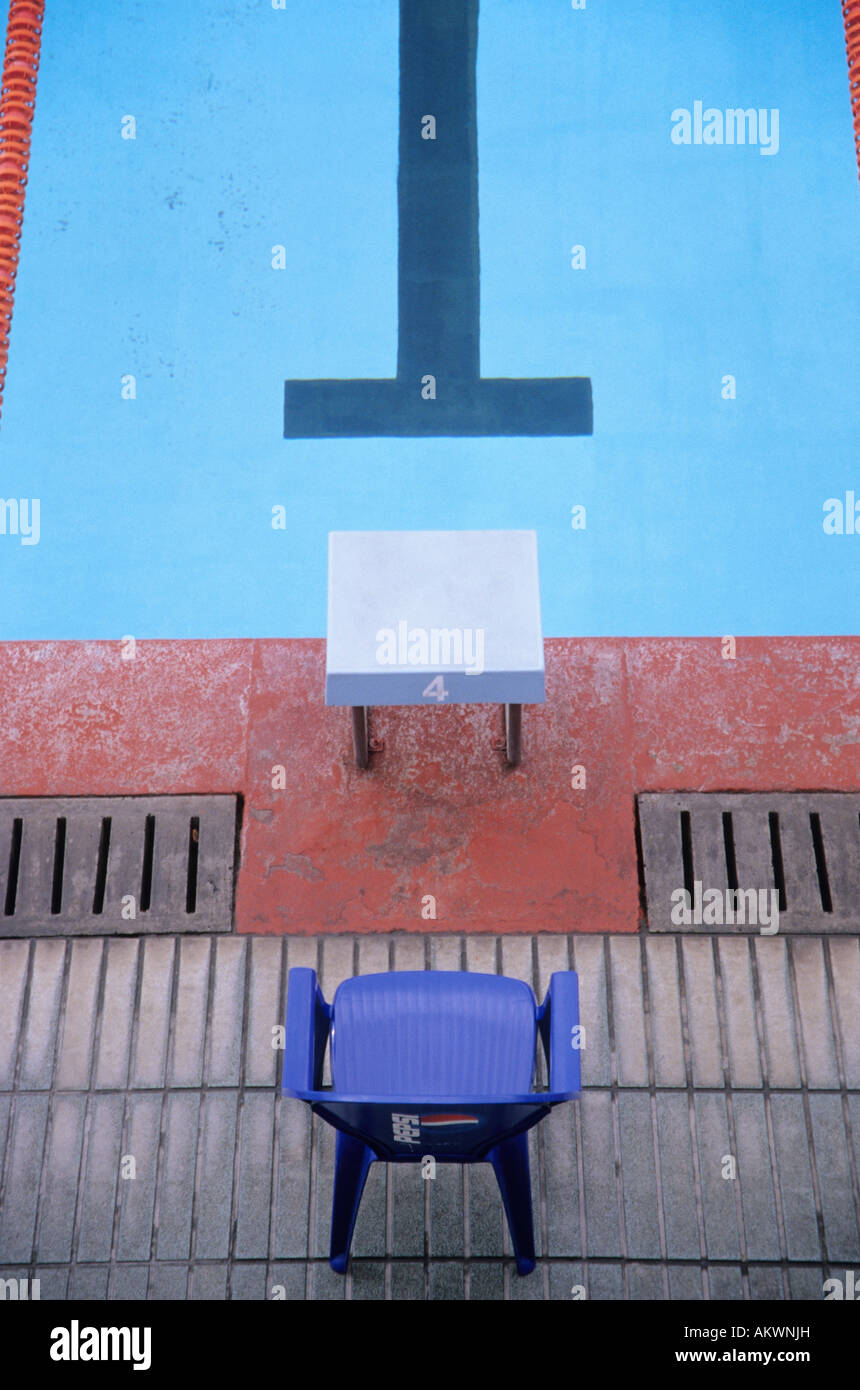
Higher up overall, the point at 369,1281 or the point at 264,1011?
the point at 264,1011

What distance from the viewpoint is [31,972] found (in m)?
2.97

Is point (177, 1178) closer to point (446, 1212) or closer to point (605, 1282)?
point (446, 1212)

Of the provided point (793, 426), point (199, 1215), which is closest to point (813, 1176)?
point (199, 1215)

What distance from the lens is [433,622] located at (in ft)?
9.54

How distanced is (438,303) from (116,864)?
2760mm

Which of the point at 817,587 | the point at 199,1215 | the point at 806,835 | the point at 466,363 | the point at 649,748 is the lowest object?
the point at 199,1215

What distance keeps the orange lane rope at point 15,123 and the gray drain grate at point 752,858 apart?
131 inches

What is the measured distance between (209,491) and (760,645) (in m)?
2.14

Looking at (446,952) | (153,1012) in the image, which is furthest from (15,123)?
(446,952)

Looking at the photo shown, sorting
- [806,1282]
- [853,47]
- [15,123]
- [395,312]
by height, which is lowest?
[806,1282]

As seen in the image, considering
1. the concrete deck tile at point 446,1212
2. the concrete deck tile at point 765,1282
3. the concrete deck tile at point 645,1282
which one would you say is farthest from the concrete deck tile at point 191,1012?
the concrete deck tile at point 765,1282

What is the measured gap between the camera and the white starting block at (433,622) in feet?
9.21
